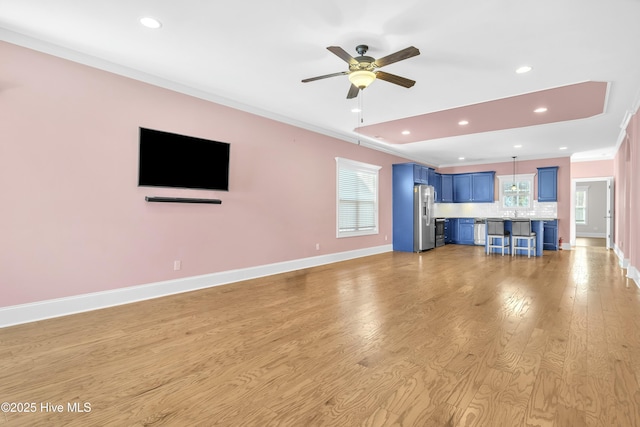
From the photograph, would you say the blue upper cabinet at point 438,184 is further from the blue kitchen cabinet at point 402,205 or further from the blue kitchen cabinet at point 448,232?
the blue kitchen cabinet at point 402,205

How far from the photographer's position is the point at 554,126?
20.0 ft

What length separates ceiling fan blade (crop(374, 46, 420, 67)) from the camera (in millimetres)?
2670

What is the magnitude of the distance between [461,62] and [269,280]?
12.8ft

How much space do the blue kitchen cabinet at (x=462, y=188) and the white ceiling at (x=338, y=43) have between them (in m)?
5.50

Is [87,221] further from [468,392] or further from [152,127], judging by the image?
[468,392]

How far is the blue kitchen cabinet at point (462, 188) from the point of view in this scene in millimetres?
10445

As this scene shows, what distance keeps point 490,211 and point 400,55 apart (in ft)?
28.8

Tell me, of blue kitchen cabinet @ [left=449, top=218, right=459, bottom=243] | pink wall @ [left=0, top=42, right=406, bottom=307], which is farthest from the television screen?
blue kitchen cabinet @ [left=449, top=218, right=459, bottom=243]

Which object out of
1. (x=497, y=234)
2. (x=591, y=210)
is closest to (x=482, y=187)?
(x=497, y=234)

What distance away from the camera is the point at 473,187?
10.3 metres

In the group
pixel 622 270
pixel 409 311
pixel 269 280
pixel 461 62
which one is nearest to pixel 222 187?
pixel 269 280

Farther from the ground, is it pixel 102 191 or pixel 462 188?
pixel 462 188

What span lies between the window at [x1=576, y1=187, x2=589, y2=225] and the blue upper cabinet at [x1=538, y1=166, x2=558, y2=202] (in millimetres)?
5625

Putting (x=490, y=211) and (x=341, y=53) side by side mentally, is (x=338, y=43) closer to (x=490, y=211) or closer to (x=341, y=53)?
(x=341, y=53)
